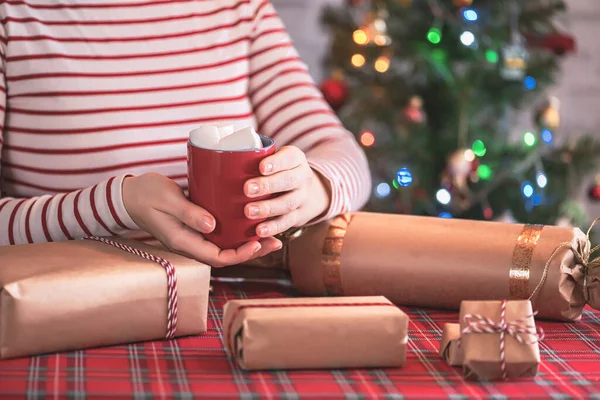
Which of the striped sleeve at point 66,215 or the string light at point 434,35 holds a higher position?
the string light at point 434,35

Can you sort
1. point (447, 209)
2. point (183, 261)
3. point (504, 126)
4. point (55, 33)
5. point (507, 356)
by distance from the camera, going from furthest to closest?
point (504, 126) < point (447, 209) < point (55, 33) < point (183, 261) < point (507, 356)

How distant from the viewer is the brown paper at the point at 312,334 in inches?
31.9

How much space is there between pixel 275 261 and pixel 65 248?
295mm

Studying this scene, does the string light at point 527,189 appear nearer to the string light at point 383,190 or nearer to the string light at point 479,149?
the string light at point 479,149

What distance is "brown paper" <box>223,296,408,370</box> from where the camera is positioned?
81cm

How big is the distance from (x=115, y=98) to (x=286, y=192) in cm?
35

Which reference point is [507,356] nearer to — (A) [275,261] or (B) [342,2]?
(A) [275,261]

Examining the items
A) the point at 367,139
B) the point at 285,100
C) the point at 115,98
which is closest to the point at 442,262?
the point at 285,100

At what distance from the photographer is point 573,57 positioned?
2916 mm

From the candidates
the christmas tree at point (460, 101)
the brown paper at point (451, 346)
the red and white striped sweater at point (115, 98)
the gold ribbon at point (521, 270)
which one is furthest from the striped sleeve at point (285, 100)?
the christmas tree at point (460, 101)

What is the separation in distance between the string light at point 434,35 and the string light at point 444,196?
1.36 feet

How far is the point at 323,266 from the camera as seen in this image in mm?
1063

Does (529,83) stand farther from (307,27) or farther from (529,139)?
(307,27)

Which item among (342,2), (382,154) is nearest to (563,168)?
(382,154)
